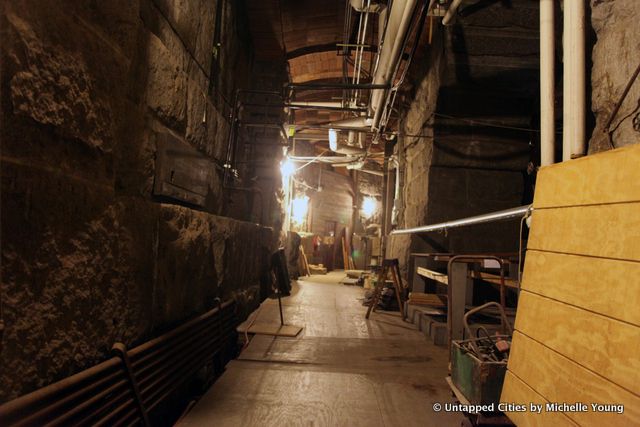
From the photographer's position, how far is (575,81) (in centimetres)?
194

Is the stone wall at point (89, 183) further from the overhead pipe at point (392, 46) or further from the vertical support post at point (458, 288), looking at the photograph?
the vertical support post at point (458, 288)

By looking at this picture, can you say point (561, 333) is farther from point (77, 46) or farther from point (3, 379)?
point (77, 46)

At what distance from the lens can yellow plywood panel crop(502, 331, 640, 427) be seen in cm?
118

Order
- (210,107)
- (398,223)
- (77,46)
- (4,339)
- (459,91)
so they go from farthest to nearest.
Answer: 1. (398,223)
2. (459,91)
3. (210,107)
4. (77,46)
5. (4,339)

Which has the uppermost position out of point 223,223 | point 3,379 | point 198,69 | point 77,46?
point 198,69

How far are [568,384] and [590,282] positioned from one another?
0.42 meters

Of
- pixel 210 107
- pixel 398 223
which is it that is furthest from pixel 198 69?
pixel 398 223

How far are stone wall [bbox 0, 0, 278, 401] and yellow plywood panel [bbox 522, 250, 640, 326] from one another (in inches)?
83.3

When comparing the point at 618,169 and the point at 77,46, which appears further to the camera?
the point at 77,46

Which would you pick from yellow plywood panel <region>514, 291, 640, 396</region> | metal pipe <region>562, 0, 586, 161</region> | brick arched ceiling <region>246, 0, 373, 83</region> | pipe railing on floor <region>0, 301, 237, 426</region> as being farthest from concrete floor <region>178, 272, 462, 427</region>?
brick arched ceiling <region>246, 0, 373, 83</region>

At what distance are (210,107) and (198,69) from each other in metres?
0.43

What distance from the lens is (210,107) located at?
3525 millimetres

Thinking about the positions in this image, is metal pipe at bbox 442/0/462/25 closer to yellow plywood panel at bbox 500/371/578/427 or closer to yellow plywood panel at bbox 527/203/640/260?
yellow plywood panel at bbox 527/203/640/260

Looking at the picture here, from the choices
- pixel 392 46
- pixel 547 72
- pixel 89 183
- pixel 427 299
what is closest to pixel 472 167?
pixel 427 299
